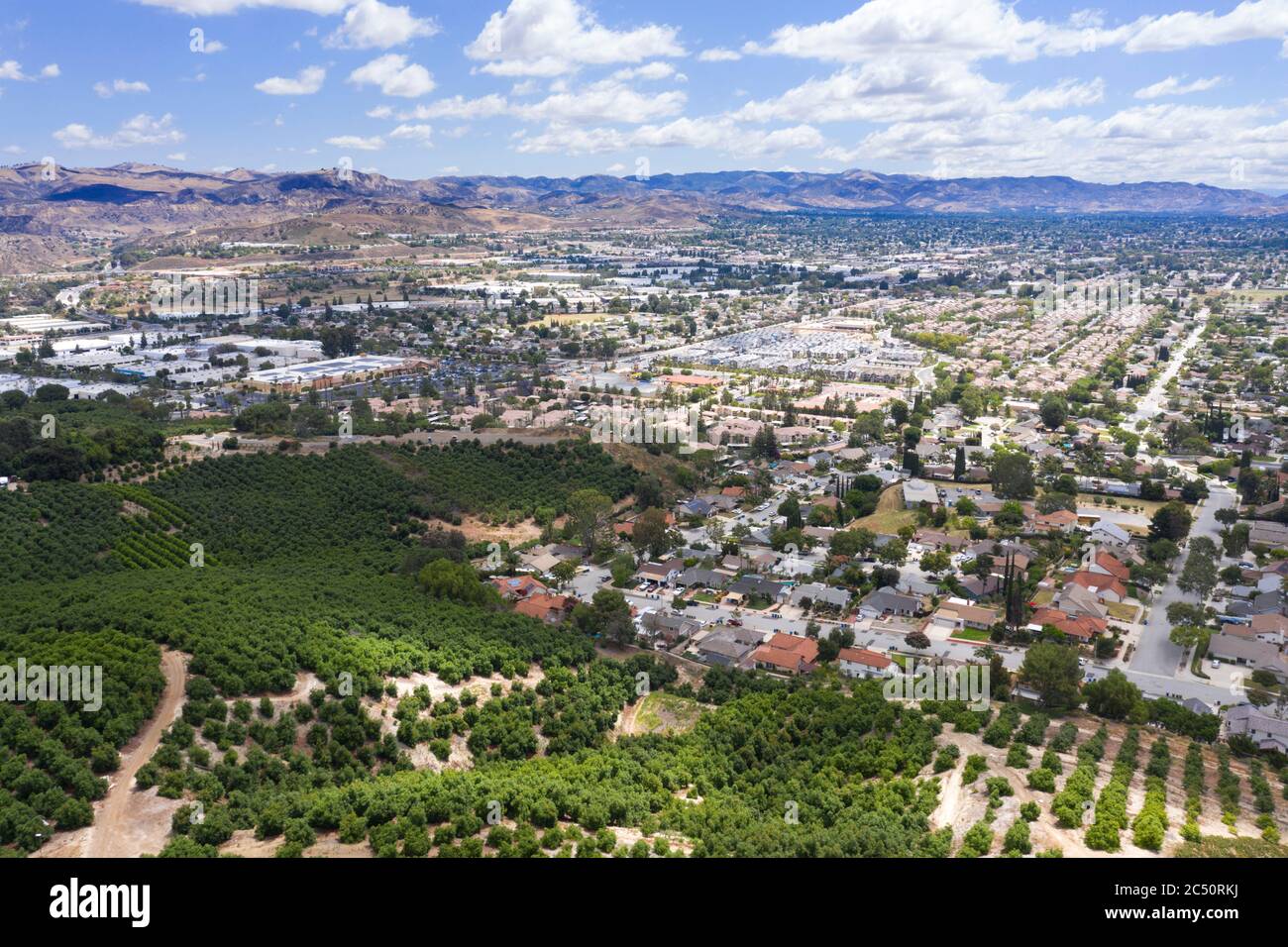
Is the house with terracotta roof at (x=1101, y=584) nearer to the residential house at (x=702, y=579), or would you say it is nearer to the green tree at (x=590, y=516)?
the residential house at (x=702, y=579)

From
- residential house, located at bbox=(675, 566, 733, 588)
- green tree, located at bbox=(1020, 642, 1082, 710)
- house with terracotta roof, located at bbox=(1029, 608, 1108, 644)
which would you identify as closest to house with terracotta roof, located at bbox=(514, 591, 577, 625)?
residential house, located at bbox=(675, 566, 733, 588)

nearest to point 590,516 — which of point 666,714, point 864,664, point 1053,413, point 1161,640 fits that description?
point 864,664

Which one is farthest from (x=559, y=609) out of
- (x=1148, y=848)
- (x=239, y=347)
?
(x=239, y=347)

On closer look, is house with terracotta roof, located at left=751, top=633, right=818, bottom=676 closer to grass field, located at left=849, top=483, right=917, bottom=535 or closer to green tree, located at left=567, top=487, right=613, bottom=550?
grass field, located at left=849, top=483, right=917, bottom=535

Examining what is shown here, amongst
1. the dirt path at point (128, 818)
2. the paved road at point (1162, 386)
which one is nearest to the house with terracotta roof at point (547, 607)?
the dirt path at point (128, 818)

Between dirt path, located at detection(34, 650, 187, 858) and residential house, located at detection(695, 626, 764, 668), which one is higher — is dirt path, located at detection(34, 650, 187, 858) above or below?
above
